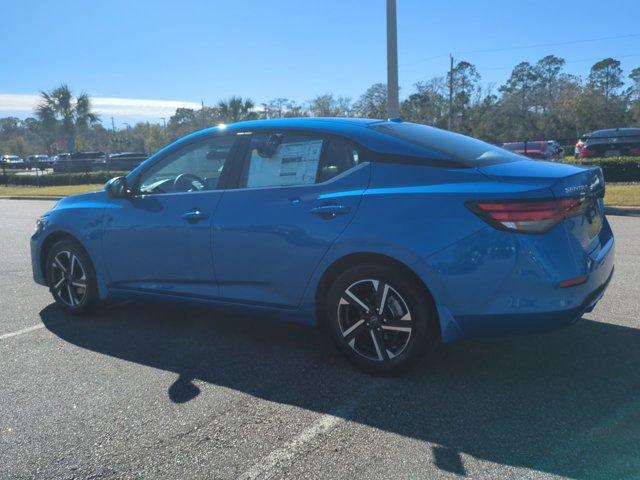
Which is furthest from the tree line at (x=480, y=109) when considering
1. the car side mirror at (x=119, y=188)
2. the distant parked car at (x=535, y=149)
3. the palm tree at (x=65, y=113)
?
the car side mirror at (x=119, y=188)

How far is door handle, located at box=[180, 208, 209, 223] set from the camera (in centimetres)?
435

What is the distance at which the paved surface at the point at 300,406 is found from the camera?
2.87 m

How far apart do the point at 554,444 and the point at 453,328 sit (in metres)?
0.84

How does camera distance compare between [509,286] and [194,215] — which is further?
[194,215]

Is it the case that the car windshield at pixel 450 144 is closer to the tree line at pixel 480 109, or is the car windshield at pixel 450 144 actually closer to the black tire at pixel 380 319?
the black tire at pixel 380 319

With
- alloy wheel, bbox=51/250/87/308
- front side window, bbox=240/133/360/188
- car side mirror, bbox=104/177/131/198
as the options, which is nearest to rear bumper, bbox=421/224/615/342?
front side window, bbox=240/133/360/188

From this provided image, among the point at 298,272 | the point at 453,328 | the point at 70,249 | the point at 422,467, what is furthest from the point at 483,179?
the point at 70,249


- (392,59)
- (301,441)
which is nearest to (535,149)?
(392,59)

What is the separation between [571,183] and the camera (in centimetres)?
348

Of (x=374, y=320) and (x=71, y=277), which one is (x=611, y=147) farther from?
(x=71, y=277)

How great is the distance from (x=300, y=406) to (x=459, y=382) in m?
1.04

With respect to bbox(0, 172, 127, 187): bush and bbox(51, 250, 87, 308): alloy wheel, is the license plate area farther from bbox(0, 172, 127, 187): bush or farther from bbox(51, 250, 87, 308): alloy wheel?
bbox(0, 172, 127, 187): bush

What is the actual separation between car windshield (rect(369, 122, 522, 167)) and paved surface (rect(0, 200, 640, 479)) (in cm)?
138

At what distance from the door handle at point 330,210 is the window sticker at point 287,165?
10.1 inches
